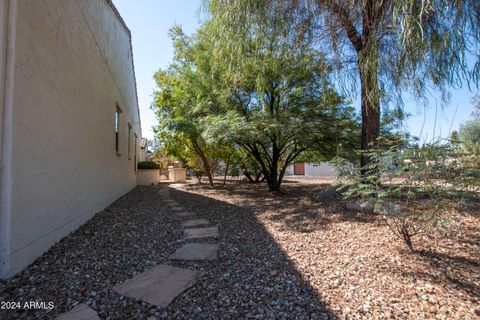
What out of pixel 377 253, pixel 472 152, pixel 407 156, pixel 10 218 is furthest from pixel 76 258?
pixel 472 152

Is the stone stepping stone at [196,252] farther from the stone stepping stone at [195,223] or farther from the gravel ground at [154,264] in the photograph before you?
the stone stepping stone at [195,223]

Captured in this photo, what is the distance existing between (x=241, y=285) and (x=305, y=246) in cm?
113

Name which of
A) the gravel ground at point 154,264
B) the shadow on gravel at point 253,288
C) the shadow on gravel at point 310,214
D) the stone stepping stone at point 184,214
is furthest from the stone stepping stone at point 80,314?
the stone stepping stone at point 184,214

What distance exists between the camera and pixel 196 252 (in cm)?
256

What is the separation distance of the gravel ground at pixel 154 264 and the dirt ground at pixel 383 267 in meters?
0.18

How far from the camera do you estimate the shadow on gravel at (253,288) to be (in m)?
1.53

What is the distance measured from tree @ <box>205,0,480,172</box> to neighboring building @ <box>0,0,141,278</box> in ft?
6.70

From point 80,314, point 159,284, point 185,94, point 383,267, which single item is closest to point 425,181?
point 383,267

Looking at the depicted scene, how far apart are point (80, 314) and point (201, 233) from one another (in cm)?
183

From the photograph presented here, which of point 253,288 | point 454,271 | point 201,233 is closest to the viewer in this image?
point 253,288

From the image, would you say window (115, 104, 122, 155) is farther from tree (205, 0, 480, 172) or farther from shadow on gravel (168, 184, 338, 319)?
shadow on gravel (168, 184, 338, 319)

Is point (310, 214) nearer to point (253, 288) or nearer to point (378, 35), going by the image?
point (253, 288)

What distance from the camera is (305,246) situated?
105 inches

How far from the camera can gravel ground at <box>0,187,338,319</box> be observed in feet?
5.04
